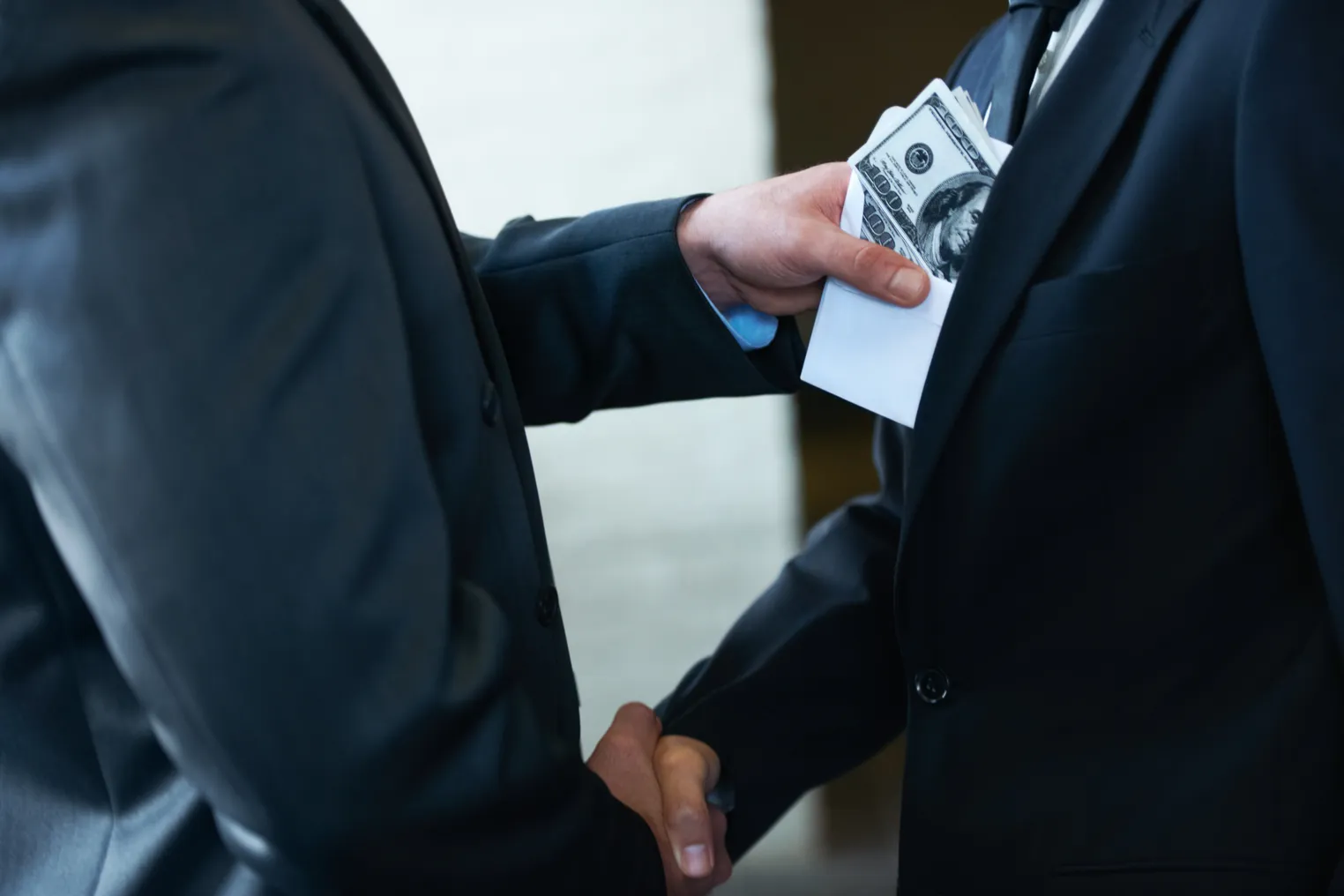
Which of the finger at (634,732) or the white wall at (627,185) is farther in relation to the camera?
the white wall at (627,185)

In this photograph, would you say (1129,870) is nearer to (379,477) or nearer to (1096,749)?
(1096,749)

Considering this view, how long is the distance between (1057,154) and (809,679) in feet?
1.69

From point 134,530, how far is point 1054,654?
2.03 ft

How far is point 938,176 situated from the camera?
77 centimetres

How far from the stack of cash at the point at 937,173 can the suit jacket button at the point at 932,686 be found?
0.30 metres

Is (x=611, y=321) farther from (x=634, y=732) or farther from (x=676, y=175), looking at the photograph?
(x=676, y=175)

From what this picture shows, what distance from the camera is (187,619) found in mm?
459

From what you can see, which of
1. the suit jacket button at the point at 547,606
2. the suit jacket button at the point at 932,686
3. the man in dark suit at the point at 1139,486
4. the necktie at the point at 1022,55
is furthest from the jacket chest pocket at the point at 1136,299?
the suit jacket button at the point at 547,606

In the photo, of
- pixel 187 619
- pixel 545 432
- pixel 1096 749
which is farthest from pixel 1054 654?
pixel 545 432

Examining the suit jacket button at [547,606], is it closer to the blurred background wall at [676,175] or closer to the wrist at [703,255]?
the wrist at [703,255]

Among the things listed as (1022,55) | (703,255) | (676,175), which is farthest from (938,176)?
(676,175)

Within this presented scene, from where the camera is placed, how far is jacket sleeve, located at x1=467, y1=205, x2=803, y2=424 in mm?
919

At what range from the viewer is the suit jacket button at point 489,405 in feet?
2.04

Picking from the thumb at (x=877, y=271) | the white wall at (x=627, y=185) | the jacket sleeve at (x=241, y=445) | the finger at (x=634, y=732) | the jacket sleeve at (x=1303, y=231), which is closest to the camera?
the jacket sleeve at (x=241, y=445)
